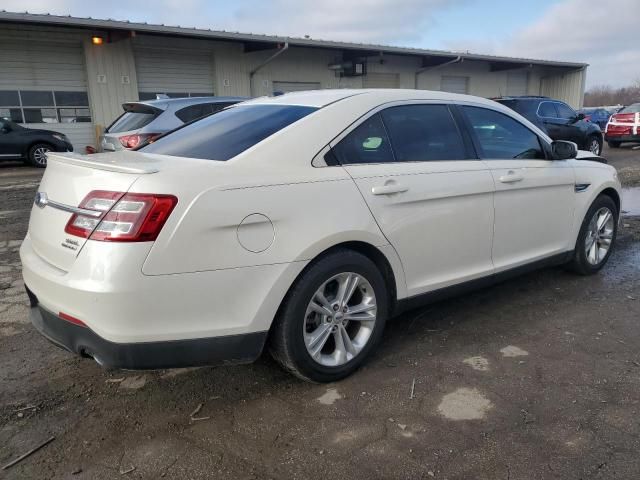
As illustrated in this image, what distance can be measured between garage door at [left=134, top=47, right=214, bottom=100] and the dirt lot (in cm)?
1569

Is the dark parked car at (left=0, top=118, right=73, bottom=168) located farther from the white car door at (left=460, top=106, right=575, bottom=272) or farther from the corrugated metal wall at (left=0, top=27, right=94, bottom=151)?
the white car door at (left=460, top=106, right=575, bottom=272)

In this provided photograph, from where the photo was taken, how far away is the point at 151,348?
96.0 inches

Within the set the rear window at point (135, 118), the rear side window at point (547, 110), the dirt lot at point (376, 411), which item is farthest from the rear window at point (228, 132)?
the rear side window at point (547, 110)

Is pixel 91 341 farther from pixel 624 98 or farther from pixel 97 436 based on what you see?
pixel 624 98

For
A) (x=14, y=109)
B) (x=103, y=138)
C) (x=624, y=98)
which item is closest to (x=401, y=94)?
(x=103, y=138)

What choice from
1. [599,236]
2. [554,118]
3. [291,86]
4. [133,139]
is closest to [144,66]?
[291,86]

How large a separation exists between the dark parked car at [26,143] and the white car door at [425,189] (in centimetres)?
1315

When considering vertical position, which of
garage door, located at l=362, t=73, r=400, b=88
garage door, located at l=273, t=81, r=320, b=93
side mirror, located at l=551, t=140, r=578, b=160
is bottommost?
side mirror, located at l=551, t=140, r=578, b=160

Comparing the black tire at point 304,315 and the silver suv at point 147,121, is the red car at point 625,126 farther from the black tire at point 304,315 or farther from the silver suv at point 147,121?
the black tire at point 304,315

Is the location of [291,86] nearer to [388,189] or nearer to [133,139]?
[133,139]

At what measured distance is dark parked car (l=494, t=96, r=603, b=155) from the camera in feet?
41.8

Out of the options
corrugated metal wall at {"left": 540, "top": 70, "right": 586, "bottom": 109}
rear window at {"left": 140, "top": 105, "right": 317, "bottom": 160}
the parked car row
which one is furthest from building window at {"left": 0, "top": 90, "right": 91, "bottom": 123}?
corrugated metal wall at {"left": 540, "top": 70, "right": 586, "bottom": 109}

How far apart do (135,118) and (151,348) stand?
7101mm

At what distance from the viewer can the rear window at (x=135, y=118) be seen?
853 centimetres
